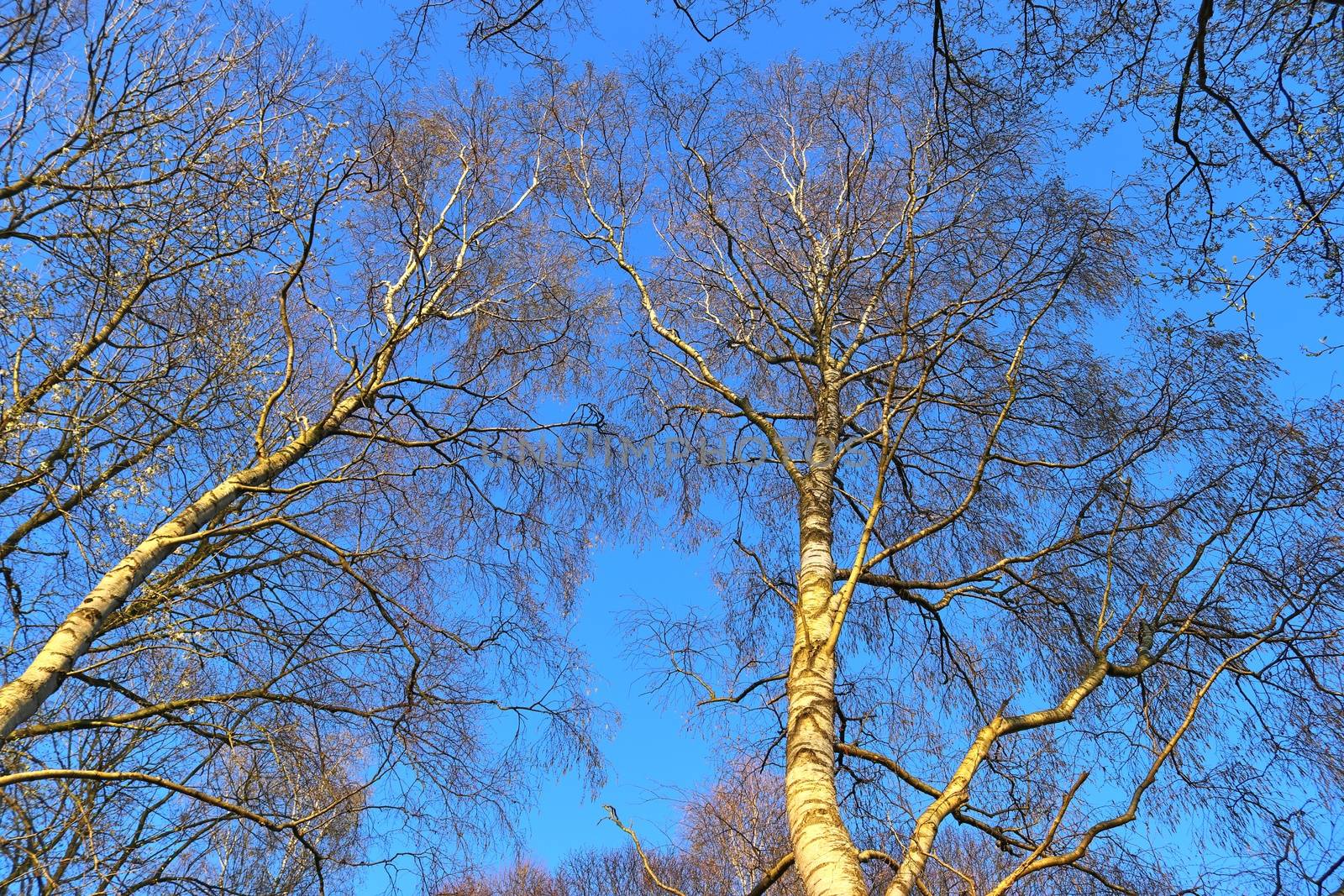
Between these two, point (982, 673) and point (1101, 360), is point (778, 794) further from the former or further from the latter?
point (1101, 360)

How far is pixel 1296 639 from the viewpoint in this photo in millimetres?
4551

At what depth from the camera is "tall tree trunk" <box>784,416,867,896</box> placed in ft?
11.2

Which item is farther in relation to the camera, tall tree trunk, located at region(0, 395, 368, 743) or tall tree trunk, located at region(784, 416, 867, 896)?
tall tree trunk, located at region(0, 395, 368, 743)

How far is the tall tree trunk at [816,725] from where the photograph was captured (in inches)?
134

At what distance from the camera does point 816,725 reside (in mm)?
4008

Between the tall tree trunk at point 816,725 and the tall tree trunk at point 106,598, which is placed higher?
the tall tree trunk at point 106,598

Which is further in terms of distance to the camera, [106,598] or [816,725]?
[106,598]

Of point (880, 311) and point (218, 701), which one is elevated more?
point (880, 311)

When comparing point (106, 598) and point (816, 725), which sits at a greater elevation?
point (106, 598)

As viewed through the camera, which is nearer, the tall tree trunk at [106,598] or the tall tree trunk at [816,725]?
the tall tree trunk at [816,725]

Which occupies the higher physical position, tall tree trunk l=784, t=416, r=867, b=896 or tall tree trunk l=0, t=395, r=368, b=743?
tall tree trunk l=0, t=395, r=368, b=743

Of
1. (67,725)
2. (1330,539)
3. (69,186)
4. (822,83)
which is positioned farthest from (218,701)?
(822,83)

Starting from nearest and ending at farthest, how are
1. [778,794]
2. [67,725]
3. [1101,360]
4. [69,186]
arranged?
1. [69,186]
2. [67,725]
3. [1101,360]
4. [778,794]

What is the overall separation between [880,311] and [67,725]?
6.60 m
